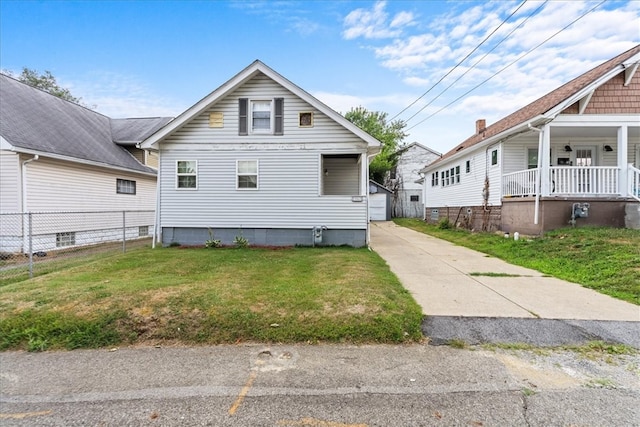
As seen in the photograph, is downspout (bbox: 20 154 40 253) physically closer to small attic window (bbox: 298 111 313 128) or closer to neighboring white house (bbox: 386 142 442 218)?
small attic window (bbox: 298 111 313 128)

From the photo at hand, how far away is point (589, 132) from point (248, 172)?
13284 mm

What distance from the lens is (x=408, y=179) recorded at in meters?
32.8

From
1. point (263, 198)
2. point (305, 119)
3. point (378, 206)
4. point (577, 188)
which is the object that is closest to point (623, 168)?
point (577, 188)

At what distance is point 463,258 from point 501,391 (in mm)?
7262

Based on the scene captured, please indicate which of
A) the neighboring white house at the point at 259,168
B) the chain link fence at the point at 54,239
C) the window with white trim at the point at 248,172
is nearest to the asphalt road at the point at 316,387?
the chain link fence at the point at 54,239

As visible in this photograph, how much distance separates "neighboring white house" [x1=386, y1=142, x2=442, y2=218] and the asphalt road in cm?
2837

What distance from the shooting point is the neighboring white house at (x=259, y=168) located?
35.4ft

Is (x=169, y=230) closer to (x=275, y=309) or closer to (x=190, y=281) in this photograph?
(x=190, y=281)

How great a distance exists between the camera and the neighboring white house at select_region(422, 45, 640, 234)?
10.3m

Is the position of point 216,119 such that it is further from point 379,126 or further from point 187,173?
point 379,126

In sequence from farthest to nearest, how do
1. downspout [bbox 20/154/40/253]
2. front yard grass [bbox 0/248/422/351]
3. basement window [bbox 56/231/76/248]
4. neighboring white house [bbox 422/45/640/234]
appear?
basement window [bbox 56/231/76/248], neighboring white house [bbox 422/45/640/234], downspout [bbox 20/154/40/253], front yard grass [bbox 0/248/422/351]

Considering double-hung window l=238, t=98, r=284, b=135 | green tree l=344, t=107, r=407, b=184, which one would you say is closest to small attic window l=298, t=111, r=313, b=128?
double-hung window l=238, t=98, r=284, b=135

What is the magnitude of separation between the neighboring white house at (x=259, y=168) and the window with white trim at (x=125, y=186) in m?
4.59

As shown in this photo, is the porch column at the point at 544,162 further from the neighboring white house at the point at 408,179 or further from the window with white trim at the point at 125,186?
the neighboring white house at the point at 408,179
